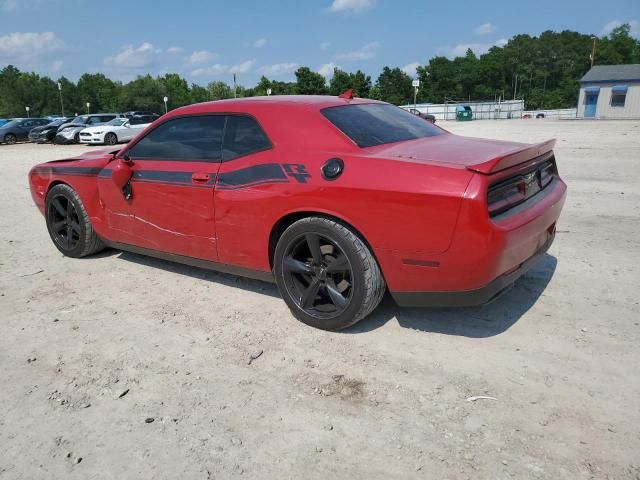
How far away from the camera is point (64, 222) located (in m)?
5.30

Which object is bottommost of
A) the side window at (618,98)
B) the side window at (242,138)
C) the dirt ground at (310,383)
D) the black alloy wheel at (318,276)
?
the dirt ground at (310,383)

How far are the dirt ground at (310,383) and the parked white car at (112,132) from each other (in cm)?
2053

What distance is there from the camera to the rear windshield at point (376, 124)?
3.49 metres

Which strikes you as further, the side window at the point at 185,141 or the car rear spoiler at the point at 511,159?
the side window at the point at 185,141

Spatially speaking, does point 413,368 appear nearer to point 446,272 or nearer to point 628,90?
point 446,272

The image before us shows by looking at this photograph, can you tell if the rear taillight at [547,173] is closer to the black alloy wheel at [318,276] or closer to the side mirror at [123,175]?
the black alloy wheel at [318,276]

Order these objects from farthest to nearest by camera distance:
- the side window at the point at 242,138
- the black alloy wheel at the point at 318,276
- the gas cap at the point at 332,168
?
the side window at the point at 242,138 < the black alloy wheel at the point at 318,276 < the gas cap at the point at 332,168

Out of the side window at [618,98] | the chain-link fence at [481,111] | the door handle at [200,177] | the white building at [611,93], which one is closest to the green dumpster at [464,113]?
the chain-link fence at [481,111]

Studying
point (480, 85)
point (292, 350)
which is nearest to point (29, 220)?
point (292, 350)

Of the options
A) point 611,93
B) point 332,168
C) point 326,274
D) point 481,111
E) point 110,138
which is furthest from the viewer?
point 481,111

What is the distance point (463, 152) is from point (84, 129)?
2436 cm

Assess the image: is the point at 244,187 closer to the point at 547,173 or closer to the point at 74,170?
the point at 547,173

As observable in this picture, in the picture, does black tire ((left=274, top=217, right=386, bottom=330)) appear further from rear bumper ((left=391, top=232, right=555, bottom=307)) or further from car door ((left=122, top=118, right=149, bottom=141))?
car door ((left=122, top=118, right=149, bottom=141))

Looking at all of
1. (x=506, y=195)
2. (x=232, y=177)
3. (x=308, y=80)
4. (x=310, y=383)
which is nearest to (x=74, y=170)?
(x=232, y=177)
